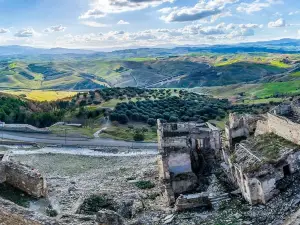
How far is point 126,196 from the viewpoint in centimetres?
2538

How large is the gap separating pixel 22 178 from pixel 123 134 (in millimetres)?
29340

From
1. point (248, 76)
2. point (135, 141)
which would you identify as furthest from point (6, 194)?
point (248, 76)

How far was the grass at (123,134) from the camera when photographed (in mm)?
50097

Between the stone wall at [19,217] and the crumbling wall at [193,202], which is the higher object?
the stone wall at [19,217]

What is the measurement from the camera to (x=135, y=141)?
159ft

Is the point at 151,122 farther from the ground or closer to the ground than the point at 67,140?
closer to the ground

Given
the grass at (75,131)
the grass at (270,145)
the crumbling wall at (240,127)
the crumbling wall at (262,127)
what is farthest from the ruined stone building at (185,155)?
the grass at (75,131)

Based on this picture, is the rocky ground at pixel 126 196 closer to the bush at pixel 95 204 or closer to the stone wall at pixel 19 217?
the bush at pixel 95 204

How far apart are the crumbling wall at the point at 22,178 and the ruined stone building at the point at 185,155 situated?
701 centimetres

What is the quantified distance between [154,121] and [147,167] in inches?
1203

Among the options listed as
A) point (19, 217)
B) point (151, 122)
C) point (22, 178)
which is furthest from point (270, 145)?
point (151, 122)

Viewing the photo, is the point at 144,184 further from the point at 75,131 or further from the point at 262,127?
the point at 75,131

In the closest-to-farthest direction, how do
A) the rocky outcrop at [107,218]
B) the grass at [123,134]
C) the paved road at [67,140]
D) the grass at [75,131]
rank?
the rocky outcrop at [107,218], the paved road at [67,140], the grass at [123,134], the grass at [75,131]

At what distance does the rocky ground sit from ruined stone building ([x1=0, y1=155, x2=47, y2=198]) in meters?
1.02
